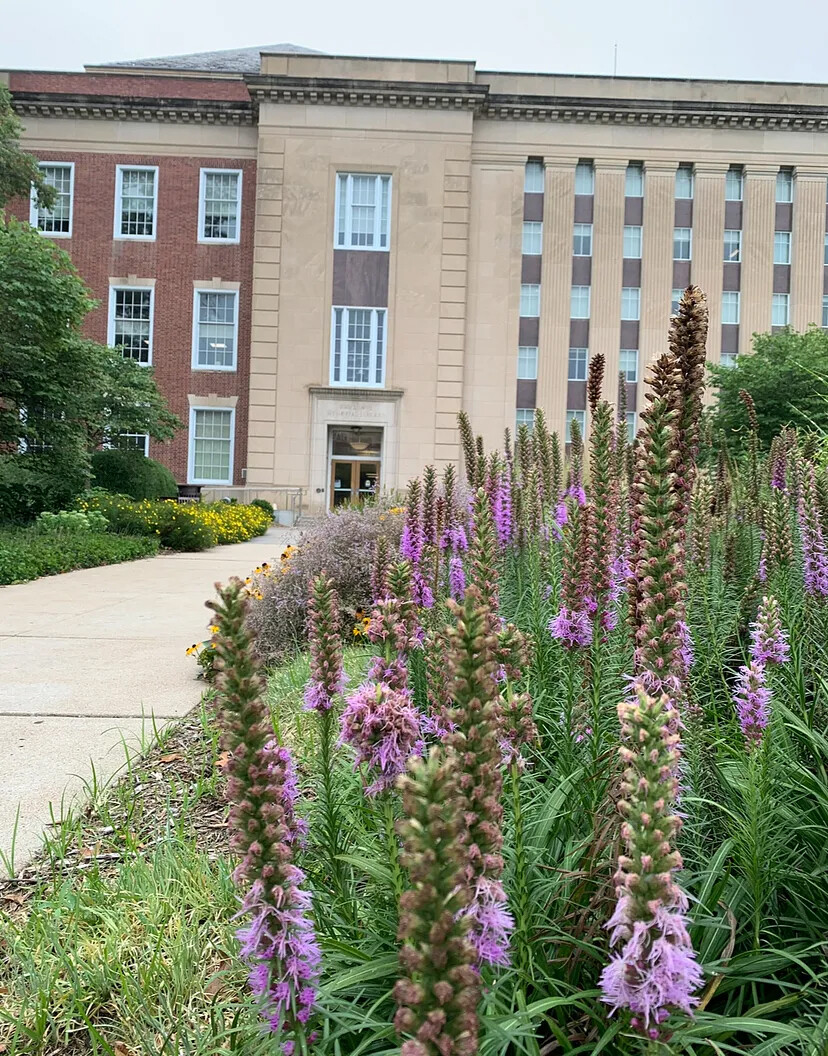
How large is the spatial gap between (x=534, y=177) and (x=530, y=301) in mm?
4952

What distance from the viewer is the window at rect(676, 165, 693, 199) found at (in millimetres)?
29438

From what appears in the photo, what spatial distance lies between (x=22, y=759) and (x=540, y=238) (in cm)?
2962

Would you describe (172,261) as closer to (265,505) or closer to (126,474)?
(265,505)

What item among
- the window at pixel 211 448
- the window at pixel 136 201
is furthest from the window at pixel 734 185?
the window at pixel 136 201

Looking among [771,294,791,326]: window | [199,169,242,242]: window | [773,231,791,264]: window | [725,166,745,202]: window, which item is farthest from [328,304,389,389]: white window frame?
[773,231,791,264]: window

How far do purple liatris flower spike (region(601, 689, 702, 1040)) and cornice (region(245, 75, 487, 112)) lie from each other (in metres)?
31.1

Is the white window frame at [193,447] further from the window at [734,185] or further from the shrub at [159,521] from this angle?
the window at [734,185]

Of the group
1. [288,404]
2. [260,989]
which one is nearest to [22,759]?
[260,989]

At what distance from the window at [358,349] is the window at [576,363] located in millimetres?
7615

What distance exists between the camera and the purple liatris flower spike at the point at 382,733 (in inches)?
A: 60.4

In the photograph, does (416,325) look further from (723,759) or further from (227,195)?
(723,759)

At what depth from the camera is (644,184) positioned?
96.0ft

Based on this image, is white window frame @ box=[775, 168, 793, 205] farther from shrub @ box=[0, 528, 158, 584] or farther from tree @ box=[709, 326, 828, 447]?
shrub @ box=[0, 528, 158, 584]

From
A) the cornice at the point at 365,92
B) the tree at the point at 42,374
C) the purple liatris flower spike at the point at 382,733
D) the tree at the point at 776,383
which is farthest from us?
the cornice at the point at 365,92
